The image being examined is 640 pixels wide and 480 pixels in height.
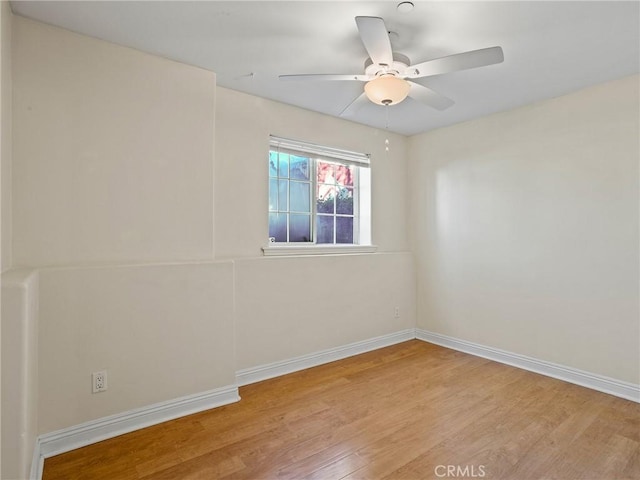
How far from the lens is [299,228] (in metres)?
3.35

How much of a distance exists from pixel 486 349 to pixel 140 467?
3046 mm

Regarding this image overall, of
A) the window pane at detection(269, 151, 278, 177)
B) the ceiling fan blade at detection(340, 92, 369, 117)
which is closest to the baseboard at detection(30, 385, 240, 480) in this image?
the window pane at detection(269, 151, 278, 177)

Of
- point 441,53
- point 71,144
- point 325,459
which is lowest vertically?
point 325,459

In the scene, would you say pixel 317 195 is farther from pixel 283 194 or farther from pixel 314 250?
pixel 314 250

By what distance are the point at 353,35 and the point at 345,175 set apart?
183cm

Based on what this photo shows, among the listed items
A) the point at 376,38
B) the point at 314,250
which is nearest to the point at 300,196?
the point at 314,250

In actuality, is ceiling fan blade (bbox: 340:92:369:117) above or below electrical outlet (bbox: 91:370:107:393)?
above

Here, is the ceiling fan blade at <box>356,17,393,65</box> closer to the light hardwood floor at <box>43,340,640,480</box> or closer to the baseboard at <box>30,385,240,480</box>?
the light hardwood floor at <box>43,340,640,480</box>

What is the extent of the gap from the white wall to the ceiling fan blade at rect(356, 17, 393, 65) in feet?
4.47

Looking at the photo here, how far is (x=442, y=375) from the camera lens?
296cm

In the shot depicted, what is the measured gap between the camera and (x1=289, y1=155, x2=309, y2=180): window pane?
3305 mm

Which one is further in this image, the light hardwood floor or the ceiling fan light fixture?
the ceiling fan light fixture

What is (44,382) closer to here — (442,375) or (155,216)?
(155,216)

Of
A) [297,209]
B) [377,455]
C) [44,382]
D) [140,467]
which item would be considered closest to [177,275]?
[44,382]
